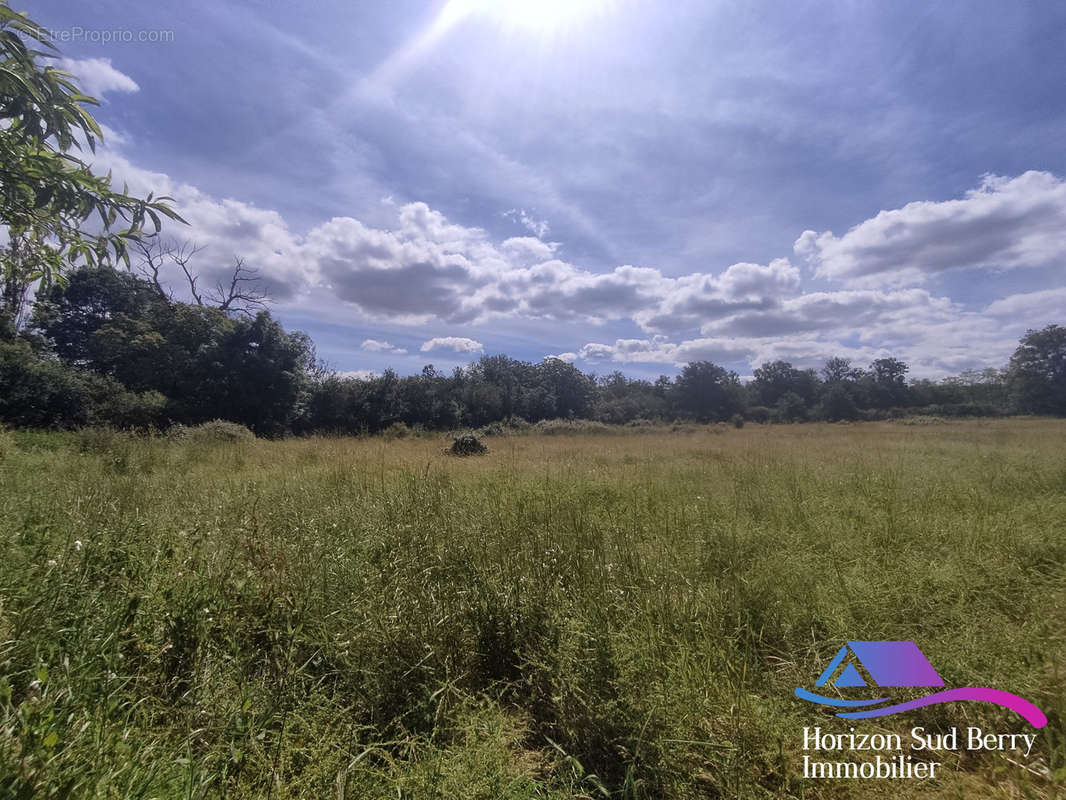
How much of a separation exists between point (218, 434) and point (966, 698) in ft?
45.8

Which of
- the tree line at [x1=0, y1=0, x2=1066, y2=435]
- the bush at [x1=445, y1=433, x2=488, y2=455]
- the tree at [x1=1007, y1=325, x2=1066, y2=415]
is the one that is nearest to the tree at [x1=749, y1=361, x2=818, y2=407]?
the tree line at [x1=0, y1=0, x2=1066, y2=435]

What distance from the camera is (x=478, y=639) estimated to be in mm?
2232

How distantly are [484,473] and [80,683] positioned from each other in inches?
181

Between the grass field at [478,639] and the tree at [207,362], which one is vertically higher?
the tree at [207,362]

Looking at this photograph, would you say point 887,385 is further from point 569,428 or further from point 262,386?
point 262,386

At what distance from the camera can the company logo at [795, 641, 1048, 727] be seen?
1.79m

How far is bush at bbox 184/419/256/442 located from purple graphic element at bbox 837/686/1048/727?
41.4ft

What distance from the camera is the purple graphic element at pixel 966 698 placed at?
1.77 metres

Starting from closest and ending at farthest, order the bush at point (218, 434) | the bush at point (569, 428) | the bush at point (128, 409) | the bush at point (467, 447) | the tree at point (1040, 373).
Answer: the bush at point (218, 434) → the bush at point (467, 447) → the bush at point (128, 409) → the bush at point (569, 428) → the tree at point (1040, 373)

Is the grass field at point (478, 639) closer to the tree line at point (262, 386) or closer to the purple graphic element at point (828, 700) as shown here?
the purple graphic element at point (828, 700)

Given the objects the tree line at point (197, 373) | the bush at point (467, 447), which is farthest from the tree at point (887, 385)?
the bush at point (467, 447)

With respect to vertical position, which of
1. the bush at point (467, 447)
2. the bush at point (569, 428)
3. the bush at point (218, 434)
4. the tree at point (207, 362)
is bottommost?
the bush at point (569, 428)

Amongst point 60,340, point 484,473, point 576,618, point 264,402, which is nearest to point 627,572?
point 576,618

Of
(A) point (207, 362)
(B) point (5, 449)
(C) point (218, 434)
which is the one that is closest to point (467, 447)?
(C) point (218, 434)
